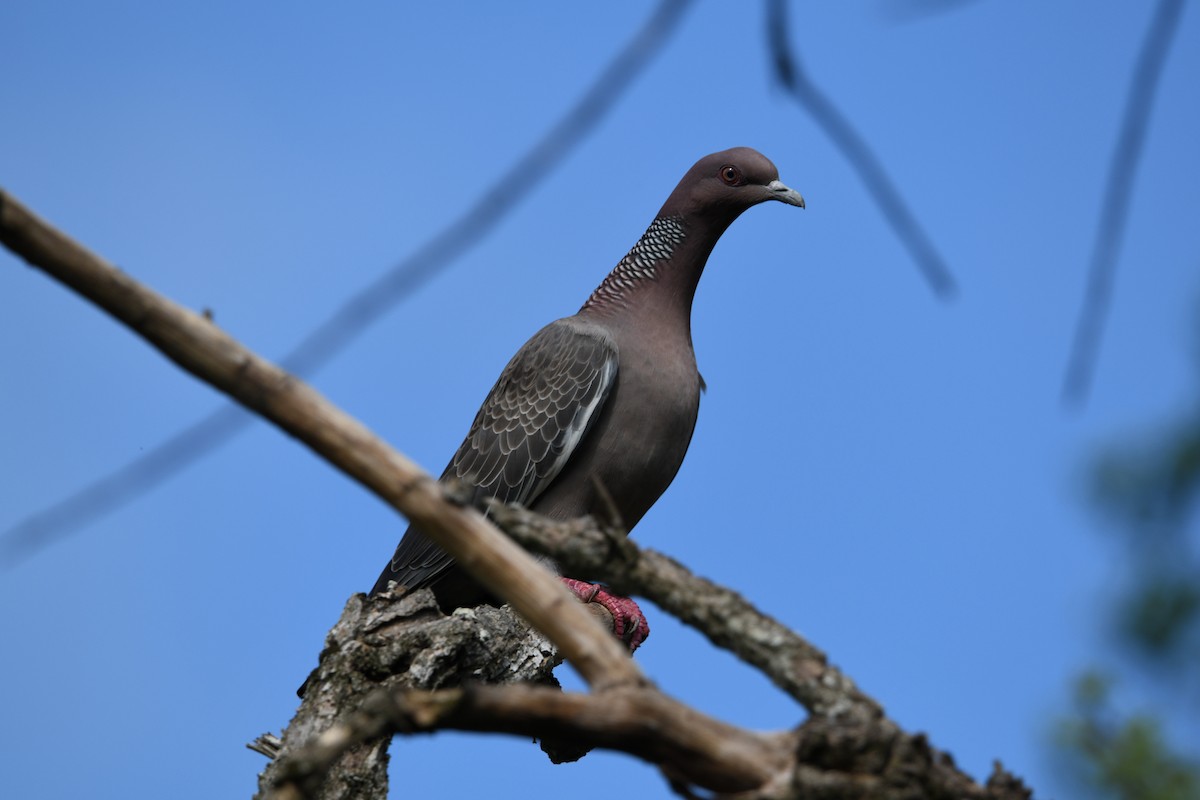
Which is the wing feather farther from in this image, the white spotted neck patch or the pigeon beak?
the pigeon beak

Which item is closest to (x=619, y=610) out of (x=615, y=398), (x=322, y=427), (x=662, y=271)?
(x=615, y=398)

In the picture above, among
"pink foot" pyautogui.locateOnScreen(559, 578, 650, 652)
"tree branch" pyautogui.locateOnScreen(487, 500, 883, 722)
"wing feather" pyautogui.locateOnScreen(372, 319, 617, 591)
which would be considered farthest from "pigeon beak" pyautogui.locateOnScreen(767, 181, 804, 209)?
"tree branch" pyautogui.locateOnScreen(487, 500, 883, 722)

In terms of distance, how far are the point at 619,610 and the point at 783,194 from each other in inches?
81.3

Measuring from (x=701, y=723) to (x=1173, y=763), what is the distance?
6066 millimetres

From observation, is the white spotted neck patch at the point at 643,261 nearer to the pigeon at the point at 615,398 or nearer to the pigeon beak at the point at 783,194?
→ the pigeon at the point at 615,398

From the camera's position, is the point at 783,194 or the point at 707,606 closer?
the point at 707,606

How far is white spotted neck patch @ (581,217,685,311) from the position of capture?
630cm

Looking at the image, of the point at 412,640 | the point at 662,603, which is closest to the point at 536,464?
the point at 412,640

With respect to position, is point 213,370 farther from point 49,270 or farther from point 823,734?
point 823,734

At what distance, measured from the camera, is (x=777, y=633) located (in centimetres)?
242

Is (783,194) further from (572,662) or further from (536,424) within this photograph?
(572,662)

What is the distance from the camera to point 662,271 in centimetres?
627

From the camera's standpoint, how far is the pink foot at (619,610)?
5.57 meters

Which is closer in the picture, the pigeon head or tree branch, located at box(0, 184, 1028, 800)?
tree branch, located at box(0, 184, 1028, 800)
